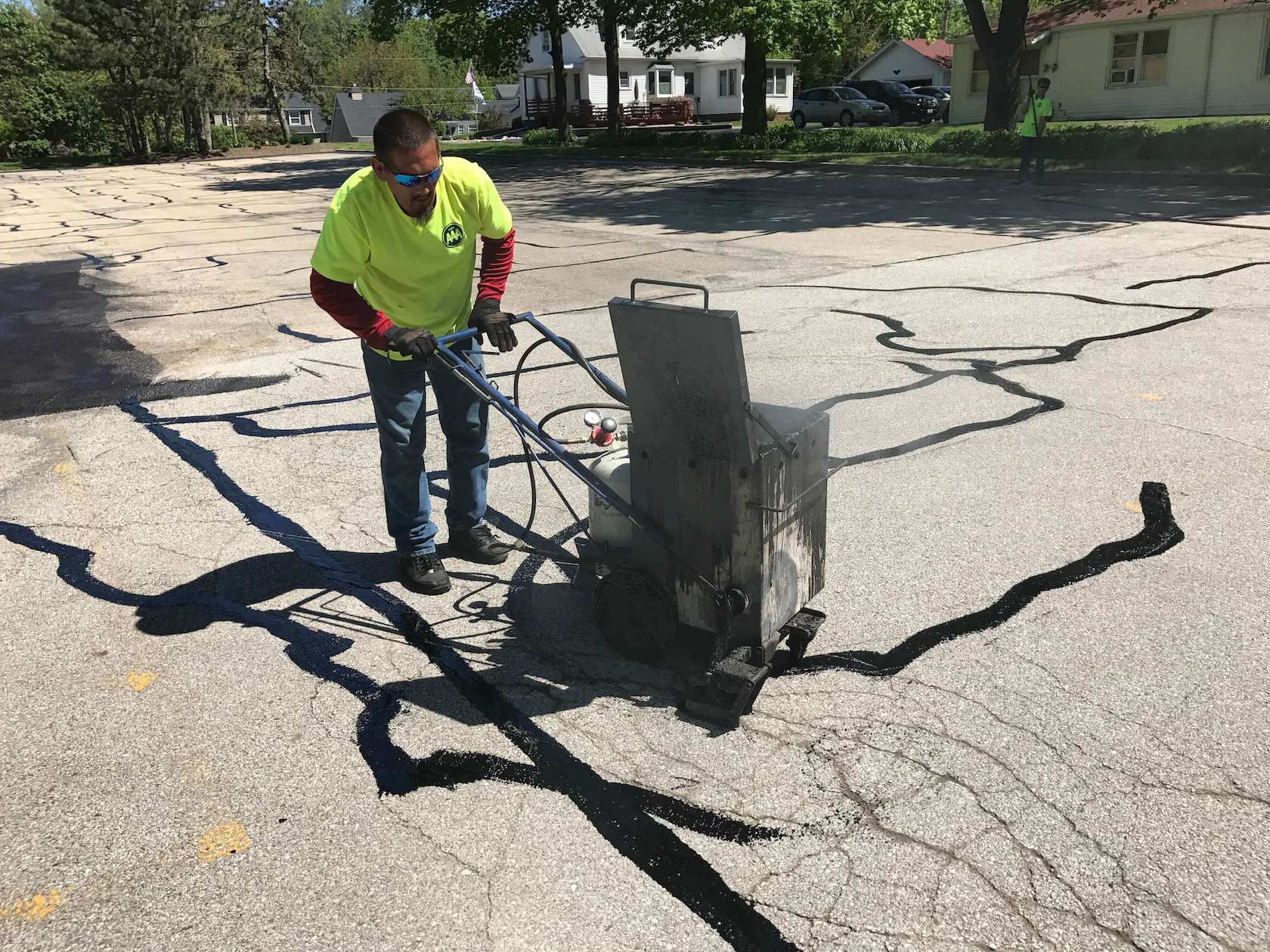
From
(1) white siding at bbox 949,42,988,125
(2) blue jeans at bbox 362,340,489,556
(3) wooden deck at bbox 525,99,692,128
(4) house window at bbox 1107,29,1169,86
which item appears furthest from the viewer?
(3) wooden deck at bbox 525,99,692,128

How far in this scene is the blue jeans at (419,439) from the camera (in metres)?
3.98

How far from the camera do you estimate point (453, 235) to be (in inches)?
150

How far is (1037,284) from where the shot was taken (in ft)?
30.6

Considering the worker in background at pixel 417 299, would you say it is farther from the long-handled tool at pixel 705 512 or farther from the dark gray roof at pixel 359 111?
the dark gray roof at pixel 359 111

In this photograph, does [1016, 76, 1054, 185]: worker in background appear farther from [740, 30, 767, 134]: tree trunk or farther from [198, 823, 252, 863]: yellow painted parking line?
[198, 823, 252, 863]: yellow painted parking line

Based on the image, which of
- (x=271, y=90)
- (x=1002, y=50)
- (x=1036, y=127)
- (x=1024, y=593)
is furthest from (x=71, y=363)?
(x=271, y=90)

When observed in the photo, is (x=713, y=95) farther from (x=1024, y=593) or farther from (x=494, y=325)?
(x=1024, y=593)

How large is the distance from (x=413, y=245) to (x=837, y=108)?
39439 millimetres

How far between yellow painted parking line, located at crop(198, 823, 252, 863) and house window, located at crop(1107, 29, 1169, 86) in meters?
38.4

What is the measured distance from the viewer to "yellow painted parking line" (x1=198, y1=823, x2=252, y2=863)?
267 cm

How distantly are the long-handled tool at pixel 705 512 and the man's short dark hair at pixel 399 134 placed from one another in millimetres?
779

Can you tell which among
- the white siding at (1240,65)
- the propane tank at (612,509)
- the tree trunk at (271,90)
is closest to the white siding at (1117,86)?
the white siding at (1240,65)

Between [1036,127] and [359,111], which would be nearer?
[1036,127]

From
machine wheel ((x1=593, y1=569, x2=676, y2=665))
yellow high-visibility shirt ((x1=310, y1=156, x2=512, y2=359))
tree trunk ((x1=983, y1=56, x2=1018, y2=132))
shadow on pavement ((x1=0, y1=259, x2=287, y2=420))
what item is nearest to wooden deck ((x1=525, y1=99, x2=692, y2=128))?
tree trunk ((x1=983, y1=56, x2=1018, y2=132))
